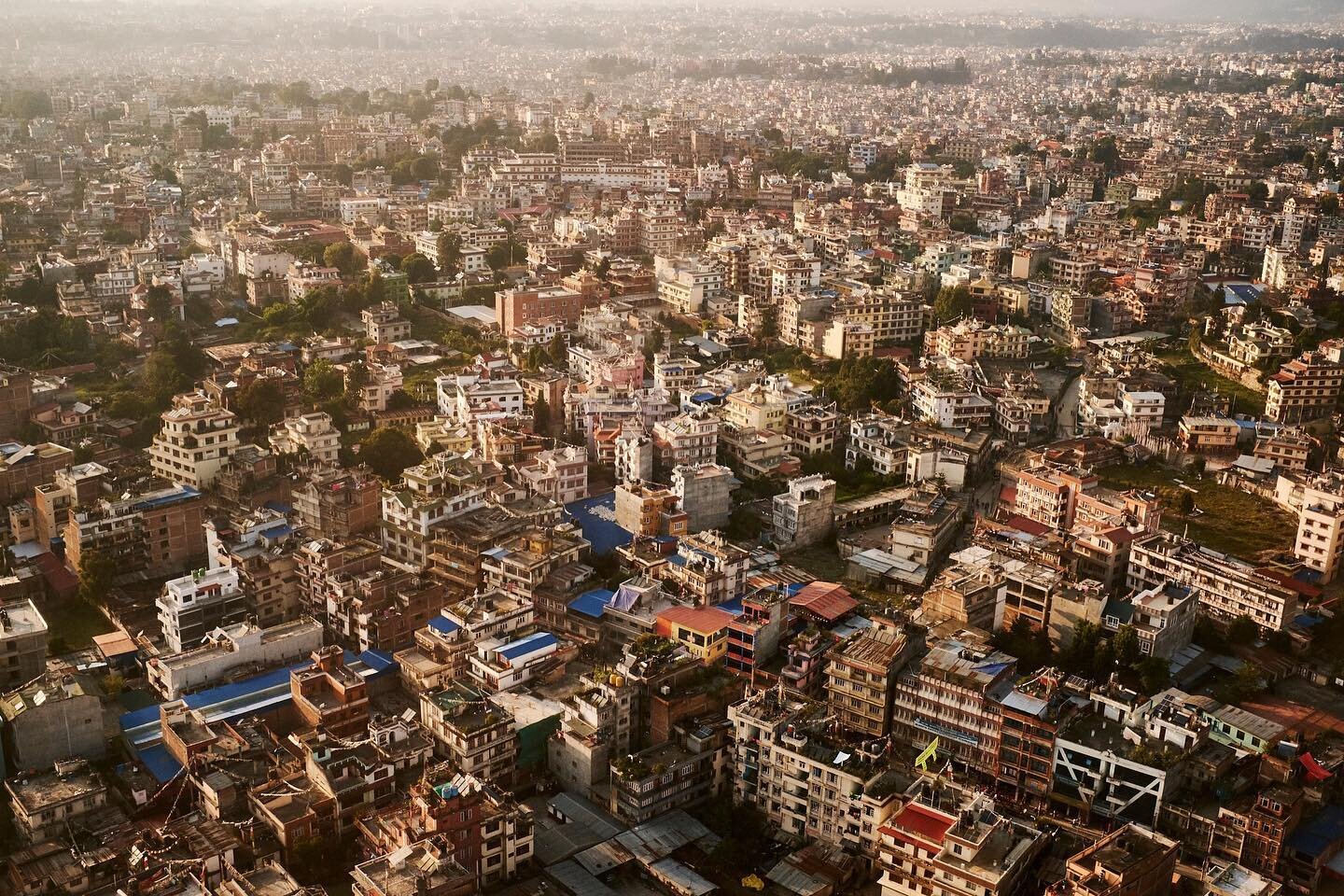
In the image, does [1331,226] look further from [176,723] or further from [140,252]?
[176,723]

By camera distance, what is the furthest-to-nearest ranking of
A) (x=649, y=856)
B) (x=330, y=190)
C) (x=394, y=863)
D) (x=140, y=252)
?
(x=330, y=190) < (x=140, y=252) < (x=649, y=856) < (x=394, y=863)

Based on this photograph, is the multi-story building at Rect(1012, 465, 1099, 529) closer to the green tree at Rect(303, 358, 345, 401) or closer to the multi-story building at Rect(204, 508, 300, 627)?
the multi-story building at Rect(204, 508, 300, 627)

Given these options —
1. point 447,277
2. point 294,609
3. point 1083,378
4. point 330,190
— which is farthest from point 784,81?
point 294,609

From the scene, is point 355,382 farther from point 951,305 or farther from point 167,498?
point 951,305

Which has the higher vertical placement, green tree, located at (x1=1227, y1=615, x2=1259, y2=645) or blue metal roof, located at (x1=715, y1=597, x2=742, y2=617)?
blue metal roof, located at (x1=715, y1=597, x2=742, y2=617)

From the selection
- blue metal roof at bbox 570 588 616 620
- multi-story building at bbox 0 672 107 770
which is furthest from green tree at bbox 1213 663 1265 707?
multi-story building at bbox 0 672 107 770

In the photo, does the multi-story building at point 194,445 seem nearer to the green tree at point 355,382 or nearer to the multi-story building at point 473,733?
the green tree at point 355,382
